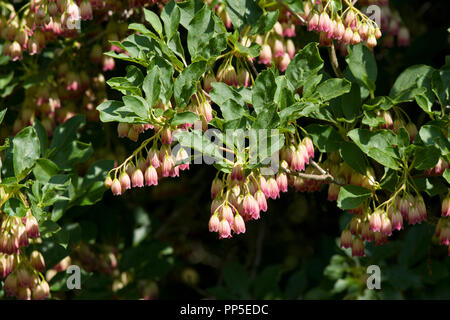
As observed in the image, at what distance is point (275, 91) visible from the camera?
269 centimetres

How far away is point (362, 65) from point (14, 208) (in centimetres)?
153

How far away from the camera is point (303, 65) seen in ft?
9.39

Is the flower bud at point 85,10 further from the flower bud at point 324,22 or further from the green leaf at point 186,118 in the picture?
the flower bud at point 324,22

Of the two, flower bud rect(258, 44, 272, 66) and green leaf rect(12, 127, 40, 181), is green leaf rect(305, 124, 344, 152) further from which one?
green leaf rect(12, 127, 40, 181)

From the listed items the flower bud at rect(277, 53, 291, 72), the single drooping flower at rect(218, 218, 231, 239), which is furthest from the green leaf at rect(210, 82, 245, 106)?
the flower bud at rect(277, 53, 291, 72)

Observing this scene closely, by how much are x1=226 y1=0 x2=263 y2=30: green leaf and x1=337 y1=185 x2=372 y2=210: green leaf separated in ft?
2.62

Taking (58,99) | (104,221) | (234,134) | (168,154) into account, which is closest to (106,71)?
(58,99)

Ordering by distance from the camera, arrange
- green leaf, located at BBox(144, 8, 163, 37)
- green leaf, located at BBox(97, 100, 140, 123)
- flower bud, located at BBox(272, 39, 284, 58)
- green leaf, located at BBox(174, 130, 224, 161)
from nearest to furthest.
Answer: green leaf, located at BBox(174, 130, 224, 161), green leaf, located at BBox(97, 100, 140, 123), green leaf, located at BBox(144, 8, 163, 37), flower bud, located at BBox(272, 39, 284, 58)

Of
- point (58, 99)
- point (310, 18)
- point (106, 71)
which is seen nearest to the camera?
point (310, 18)

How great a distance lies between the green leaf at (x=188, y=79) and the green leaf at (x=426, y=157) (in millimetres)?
892

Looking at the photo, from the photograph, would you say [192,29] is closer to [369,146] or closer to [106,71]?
[369,146]

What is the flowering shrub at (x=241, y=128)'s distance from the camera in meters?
2.69

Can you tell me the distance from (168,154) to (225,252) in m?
2.62

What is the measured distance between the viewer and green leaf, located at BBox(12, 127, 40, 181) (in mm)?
3051
